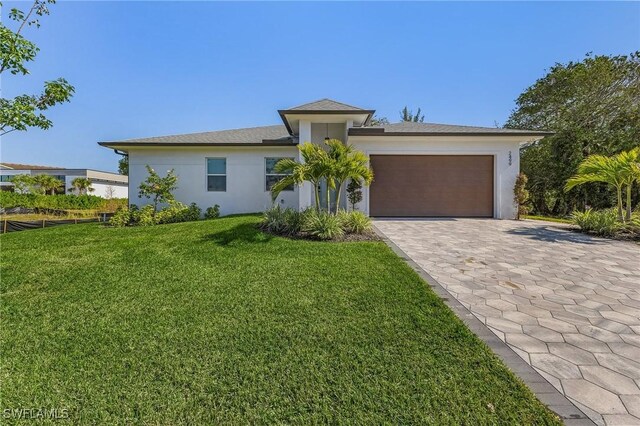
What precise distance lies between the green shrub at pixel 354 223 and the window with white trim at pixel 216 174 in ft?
22.3

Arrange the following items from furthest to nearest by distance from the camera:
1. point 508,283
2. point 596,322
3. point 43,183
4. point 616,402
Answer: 1. point 43,183
2. point 508,283
3. point 596,322
4. point 616,402

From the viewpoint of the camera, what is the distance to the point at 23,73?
593 centimetres

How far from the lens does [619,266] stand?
5.19 m

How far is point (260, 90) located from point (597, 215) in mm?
14656

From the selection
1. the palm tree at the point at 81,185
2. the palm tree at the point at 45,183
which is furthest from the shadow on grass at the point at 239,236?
the palm tree at the point at 81,185

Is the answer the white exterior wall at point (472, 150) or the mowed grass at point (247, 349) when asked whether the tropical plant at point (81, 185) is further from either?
the white exterior wall at point (472, 150)

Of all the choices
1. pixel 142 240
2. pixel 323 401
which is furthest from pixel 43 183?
pixel 323 401

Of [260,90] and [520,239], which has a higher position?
[260,90]

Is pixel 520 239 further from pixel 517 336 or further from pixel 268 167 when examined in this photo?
pixel 268 167

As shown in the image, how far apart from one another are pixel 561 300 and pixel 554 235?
5.70m

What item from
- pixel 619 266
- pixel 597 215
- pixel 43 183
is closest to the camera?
pixel 619 266

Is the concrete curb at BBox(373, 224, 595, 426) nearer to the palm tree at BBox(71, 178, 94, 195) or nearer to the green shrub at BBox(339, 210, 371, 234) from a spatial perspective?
the green shrub at BBox(339, 210, 371, 234)

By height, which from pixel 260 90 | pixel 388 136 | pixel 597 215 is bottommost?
pixel 597 215

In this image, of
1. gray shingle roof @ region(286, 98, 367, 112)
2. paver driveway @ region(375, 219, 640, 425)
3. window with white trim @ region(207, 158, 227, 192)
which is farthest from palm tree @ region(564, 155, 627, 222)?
window with white trim @ region(207, 158, 227, 192)
